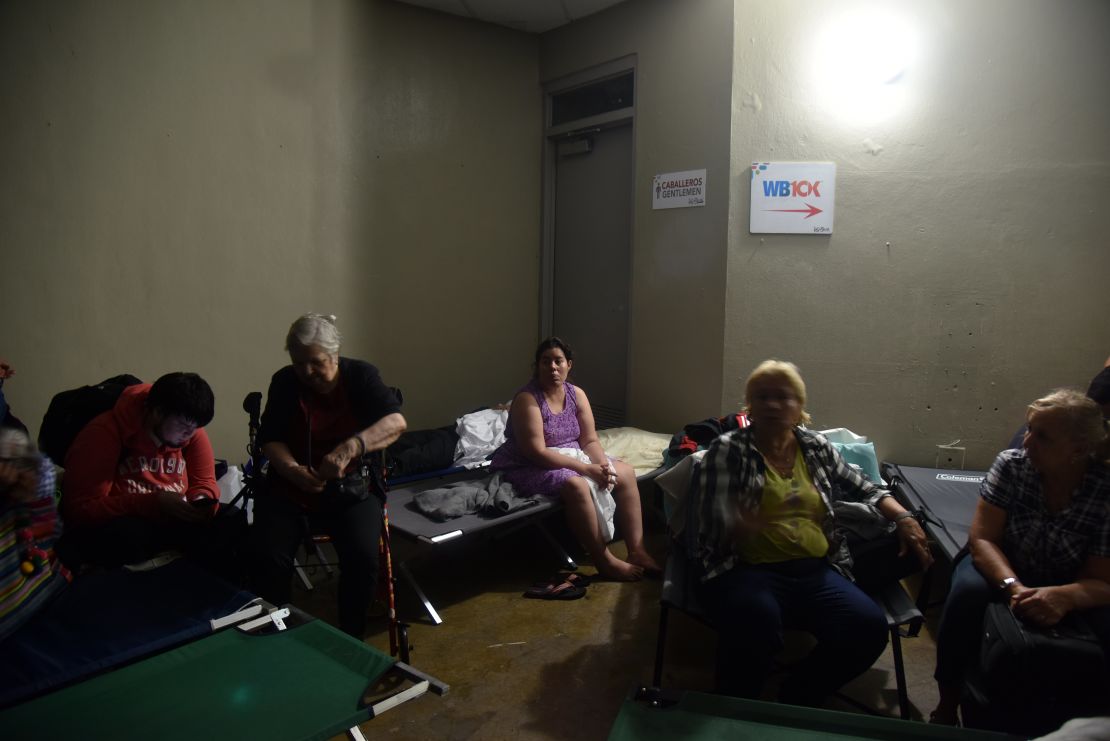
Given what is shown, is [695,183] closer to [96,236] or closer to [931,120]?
[931,120]

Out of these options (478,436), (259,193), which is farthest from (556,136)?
(478,436)

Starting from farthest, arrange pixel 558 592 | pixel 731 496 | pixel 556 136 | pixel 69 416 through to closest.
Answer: pixel 556 136 → pixel 558 592 → pixel 69 416 → pixel 731 496

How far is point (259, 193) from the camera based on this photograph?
411 centimetres

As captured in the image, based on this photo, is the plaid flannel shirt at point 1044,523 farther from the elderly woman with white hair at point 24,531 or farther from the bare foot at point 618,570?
the elderly woman with white hair at point 24,531

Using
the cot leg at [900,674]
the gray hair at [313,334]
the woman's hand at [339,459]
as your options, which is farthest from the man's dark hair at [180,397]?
the cot leg at [900,674]

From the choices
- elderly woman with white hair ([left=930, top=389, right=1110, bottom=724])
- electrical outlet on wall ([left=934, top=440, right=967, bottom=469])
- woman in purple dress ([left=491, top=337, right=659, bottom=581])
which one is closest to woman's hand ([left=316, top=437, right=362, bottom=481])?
woman in purple dress ([left=491, top=337, right=659, bottom=581])

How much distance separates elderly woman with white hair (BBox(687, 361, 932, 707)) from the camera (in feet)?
7.43

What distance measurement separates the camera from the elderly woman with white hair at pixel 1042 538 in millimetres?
2121

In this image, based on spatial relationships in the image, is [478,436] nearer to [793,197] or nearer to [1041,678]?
[793,197]

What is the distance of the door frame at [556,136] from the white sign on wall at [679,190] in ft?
0.69

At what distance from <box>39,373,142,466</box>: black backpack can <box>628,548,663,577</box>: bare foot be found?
7.95 ft

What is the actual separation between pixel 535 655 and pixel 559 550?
0.94 m

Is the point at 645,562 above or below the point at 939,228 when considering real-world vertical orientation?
below

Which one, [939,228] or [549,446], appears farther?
[939,228]
